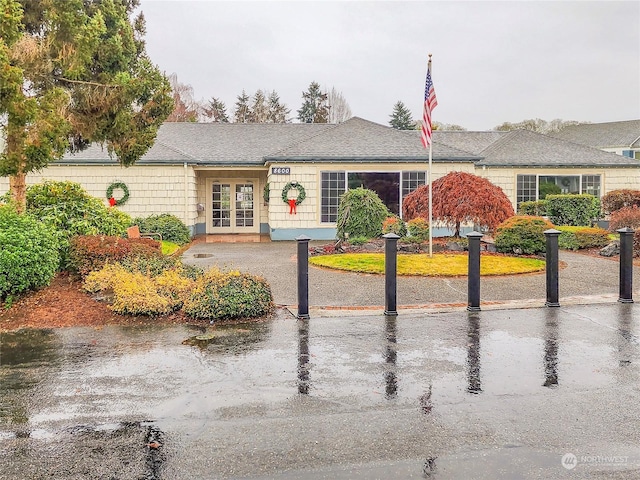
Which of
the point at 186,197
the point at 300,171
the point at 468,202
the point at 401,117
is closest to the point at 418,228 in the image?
the point at 468,202

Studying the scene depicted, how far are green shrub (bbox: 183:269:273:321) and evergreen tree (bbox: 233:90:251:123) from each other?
49.0 m

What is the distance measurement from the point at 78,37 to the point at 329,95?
5224 cm

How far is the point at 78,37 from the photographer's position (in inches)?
414

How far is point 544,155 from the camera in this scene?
22359mm

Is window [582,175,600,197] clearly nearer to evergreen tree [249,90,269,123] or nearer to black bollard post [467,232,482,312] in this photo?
black bollard post [467,232,482,312]

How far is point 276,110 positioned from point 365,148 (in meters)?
37.0

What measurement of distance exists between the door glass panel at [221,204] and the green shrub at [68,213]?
1165 centimetres

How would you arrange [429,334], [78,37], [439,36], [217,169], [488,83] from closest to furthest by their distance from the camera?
1. [429,334]
2. [78,37]
3. [217,169]
4. [439,36]
5. [488,83]

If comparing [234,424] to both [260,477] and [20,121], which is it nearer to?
[260,477]

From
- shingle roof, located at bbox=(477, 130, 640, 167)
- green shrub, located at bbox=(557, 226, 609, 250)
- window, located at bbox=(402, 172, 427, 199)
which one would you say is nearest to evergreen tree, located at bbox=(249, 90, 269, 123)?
shingle roof, located at bbox=(477, 130, 640, 167)

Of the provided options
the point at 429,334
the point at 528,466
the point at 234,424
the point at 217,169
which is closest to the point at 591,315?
the point at 429,334

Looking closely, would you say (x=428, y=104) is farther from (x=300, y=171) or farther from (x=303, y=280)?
(x=303, y=280)

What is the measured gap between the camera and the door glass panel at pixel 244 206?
914 inches

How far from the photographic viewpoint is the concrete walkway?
839cm
